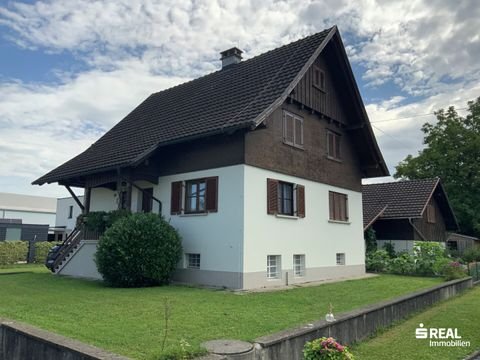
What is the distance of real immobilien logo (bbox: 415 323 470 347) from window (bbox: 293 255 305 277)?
274 inches

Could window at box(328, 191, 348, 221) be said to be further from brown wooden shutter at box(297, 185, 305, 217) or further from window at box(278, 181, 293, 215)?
window at box(278, 181, 293, 215)

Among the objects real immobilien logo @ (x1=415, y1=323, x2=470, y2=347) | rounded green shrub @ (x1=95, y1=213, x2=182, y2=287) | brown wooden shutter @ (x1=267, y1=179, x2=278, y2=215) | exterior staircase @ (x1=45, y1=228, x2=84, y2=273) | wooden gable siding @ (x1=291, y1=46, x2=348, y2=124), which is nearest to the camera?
real immobilien logo @ (x1=415, y1=323, x2=470, y2=347)

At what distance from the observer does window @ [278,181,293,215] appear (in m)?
14.8

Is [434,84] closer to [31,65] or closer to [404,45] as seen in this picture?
[404,45]

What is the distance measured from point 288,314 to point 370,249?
57.3 ft

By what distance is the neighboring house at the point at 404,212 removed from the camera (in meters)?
25.2

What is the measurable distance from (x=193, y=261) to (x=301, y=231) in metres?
4.25

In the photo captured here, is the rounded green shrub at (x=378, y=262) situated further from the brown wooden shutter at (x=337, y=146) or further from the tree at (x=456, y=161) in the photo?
the tree at (x=456, y=161)

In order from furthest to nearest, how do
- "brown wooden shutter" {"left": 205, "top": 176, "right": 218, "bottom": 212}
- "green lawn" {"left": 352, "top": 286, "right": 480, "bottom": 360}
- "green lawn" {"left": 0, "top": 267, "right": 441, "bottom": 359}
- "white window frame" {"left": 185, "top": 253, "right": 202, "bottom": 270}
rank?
1. "white window frame" {"left": 185, "top": 253, "right": 202, "bottom": 270}
2. "brown wooden shutter" {"left": 205, "top": 176, "right": 218, "bottom": 212}
3. "green lawn" {"left": 352, "top": 286, "right": 480, "bottom": 360}
4. "green lawn" {"left": 0, "top": 267, "right": 441, "bottom": 359}

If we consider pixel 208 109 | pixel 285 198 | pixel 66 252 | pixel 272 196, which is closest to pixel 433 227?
pixel 285 198

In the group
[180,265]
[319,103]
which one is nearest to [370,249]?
[319,103]

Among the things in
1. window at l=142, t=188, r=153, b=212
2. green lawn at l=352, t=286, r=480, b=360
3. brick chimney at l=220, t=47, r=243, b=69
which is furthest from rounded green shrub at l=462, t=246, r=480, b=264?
window at l=142, t=188, r=153, b=212

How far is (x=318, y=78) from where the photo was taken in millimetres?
16844

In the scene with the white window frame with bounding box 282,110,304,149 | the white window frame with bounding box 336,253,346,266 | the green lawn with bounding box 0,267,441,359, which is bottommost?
the green lawn with bounding box 0,267,441,359
